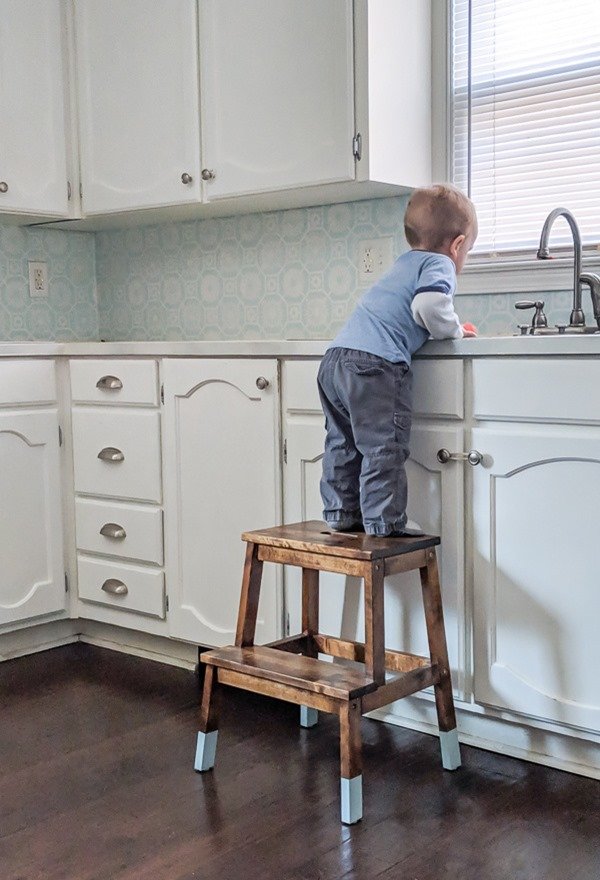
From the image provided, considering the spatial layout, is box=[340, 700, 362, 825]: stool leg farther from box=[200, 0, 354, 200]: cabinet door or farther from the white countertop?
box=[200, 0, 354, 200]: cabinet door

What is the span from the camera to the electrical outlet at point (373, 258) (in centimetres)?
293

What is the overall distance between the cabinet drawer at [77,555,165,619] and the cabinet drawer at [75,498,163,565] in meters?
0.04

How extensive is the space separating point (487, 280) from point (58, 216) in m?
1.43

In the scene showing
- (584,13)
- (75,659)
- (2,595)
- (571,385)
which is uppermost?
(584,13)

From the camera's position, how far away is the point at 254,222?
324cm

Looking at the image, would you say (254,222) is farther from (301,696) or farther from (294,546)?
(301,696)

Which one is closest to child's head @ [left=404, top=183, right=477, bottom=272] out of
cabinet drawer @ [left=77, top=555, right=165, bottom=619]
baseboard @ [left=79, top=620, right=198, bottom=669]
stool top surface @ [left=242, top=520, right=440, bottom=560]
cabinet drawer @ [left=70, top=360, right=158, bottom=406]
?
stool top surface @ [left=242, top=520, right=440, bottom=560]

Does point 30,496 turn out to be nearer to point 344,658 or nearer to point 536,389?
point 344,658

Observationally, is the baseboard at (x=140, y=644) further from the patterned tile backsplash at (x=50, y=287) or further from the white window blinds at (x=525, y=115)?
the white window blinds at (x=525, y=115)

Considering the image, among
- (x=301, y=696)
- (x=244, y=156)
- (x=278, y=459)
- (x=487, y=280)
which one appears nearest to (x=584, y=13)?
(x=487, y=280)

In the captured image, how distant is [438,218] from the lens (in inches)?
87.7

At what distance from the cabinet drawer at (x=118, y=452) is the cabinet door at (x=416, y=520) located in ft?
1.65

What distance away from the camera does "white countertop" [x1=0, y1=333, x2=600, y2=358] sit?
199cm

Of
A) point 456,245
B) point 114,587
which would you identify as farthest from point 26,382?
point 456,245
